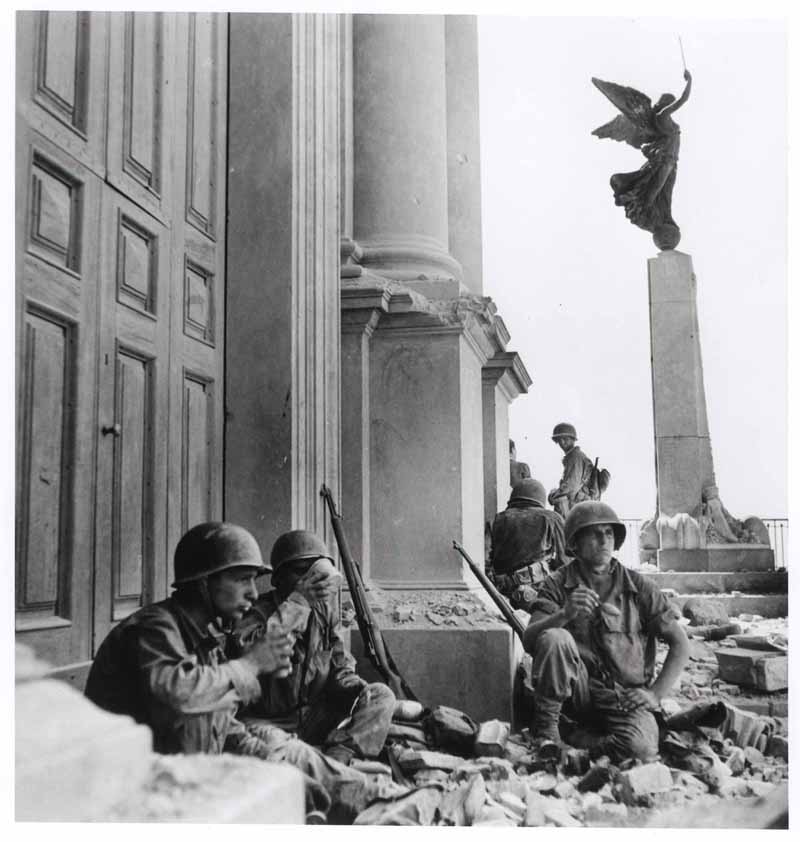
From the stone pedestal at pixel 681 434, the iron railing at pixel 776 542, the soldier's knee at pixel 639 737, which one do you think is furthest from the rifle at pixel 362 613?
the stone pedestal at pixel 681 434

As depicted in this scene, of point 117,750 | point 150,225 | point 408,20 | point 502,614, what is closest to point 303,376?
point 150,225

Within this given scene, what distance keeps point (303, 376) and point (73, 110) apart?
5.27ft

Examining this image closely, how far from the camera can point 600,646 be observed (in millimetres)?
3789

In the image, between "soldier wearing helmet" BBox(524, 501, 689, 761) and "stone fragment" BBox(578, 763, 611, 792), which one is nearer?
"stone fragment" BBox(578, 763, 611, 792)

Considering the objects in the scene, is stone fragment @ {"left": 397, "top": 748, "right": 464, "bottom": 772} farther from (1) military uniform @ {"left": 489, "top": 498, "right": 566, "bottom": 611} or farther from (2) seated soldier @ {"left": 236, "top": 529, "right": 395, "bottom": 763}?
(1) military uniform @ {"left": 489, "top": 498, "right": 566, "bottom": 611}

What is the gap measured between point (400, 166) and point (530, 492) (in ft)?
7.03

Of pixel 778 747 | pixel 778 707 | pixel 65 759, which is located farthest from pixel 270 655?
pixel 778 707

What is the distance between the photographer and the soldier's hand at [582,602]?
379 centimetres

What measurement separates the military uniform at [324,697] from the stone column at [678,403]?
3948 millimetres

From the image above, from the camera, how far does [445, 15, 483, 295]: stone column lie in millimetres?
5281

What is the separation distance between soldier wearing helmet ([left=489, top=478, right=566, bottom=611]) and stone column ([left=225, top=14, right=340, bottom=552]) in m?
1.53

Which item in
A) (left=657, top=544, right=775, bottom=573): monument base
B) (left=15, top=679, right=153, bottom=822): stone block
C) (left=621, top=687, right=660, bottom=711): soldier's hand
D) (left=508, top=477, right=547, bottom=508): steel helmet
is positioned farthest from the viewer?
(left=508, top=477, right=547, bottom=508): steel helmet

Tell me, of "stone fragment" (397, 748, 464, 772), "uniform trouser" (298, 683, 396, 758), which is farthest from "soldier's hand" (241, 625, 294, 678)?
"stone fragment" (397, 748, 464, 772)

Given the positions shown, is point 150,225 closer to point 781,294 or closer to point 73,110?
point 73,110
